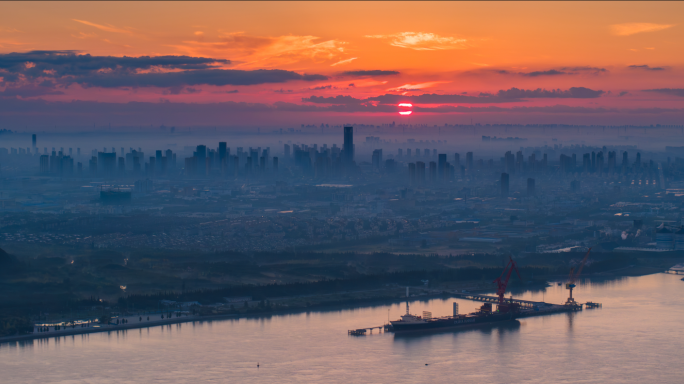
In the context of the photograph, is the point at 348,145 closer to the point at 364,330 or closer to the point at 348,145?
the point at 348,145

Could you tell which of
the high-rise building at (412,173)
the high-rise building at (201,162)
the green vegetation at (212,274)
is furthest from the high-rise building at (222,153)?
the green vegetation at (212,274)

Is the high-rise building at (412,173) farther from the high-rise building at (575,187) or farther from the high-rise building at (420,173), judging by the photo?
the high-rise building at (575,187)

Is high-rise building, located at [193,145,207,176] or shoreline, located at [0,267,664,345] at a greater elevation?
high-rise building, located at [193,145,207,176]

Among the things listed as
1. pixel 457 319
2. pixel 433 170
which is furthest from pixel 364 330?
pixel 433 170

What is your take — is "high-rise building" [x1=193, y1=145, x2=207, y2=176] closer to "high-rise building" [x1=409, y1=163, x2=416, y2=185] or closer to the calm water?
"high-rise building" [x1=409, y1=163, x2=416, y2=185]

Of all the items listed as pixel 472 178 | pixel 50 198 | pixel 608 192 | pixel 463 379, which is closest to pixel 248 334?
pixel 463 379

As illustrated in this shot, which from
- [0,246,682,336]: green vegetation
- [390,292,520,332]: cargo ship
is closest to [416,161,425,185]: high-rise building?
[0,246,682,336]: green vegetation
